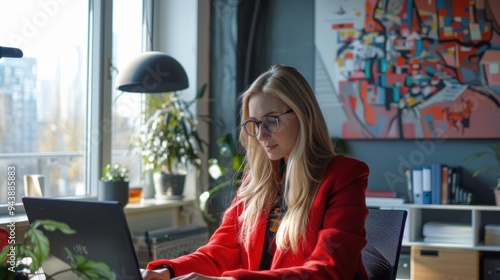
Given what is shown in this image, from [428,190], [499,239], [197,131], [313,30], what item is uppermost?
[313,30]

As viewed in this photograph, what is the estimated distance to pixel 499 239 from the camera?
4273 mm

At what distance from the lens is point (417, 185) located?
4.48 m

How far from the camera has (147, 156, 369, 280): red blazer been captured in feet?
5.83

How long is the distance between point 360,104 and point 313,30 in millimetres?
648

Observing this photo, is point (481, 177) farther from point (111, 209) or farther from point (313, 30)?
point (111, 209)

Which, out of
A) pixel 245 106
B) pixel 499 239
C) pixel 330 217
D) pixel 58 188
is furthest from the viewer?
pixel 499 239

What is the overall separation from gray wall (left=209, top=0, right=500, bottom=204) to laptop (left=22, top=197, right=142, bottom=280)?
3.44 m

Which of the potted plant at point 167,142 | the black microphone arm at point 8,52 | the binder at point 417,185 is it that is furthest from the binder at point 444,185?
the black microphone arm at point 8,52

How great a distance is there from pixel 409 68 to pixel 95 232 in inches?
140

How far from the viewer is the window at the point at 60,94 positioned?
3.56 meters

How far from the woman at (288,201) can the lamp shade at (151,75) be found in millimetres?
1104

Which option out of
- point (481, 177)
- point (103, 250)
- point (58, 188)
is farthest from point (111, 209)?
point (481, 177)

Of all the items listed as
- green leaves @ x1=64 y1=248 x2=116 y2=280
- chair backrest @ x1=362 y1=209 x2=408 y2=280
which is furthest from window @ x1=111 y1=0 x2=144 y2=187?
green leaves @ x1=64 y1=248 x2=116 y2=280

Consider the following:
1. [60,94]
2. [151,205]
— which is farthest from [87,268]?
[151,205]
